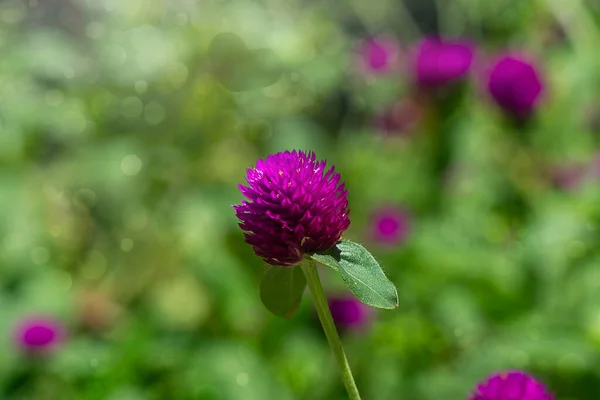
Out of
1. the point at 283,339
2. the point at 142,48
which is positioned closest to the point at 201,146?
the point at 142,48

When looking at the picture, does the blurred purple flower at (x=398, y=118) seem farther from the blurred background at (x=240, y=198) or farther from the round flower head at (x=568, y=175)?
the round flower head at (x=568, y=175)

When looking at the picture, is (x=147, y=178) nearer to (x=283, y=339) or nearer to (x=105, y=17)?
(x=283, y=339)

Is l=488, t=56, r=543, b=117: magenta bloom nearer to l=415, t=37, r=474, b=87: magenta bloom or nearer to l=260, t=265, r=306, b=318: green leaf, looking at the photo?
l=415, t=37, r=474, b=87: magenta bloom

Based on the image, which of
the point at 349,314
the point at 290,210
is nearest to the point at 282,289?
the point at 290,210

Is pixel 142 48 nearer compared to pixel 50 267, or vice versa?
pixel 50 267

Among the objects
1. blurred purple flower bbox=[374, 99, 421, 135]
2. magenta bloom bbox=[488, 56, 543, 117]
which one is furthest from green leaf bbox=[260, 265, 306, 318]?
blurred purple flower bbox=[374, 99, 421, 135]

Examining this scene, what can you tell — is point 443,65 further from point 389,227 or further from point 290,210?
point 290,210

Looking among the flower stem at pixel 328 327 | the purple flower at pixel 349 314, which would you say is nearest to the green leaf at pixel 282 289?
the flower stem at pixel 328 327

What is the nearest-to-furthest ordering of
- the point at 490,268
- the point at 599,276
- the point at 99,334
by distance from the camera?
1. the point at 599,276
2. the point at 490,268
3. the point at 99,334
